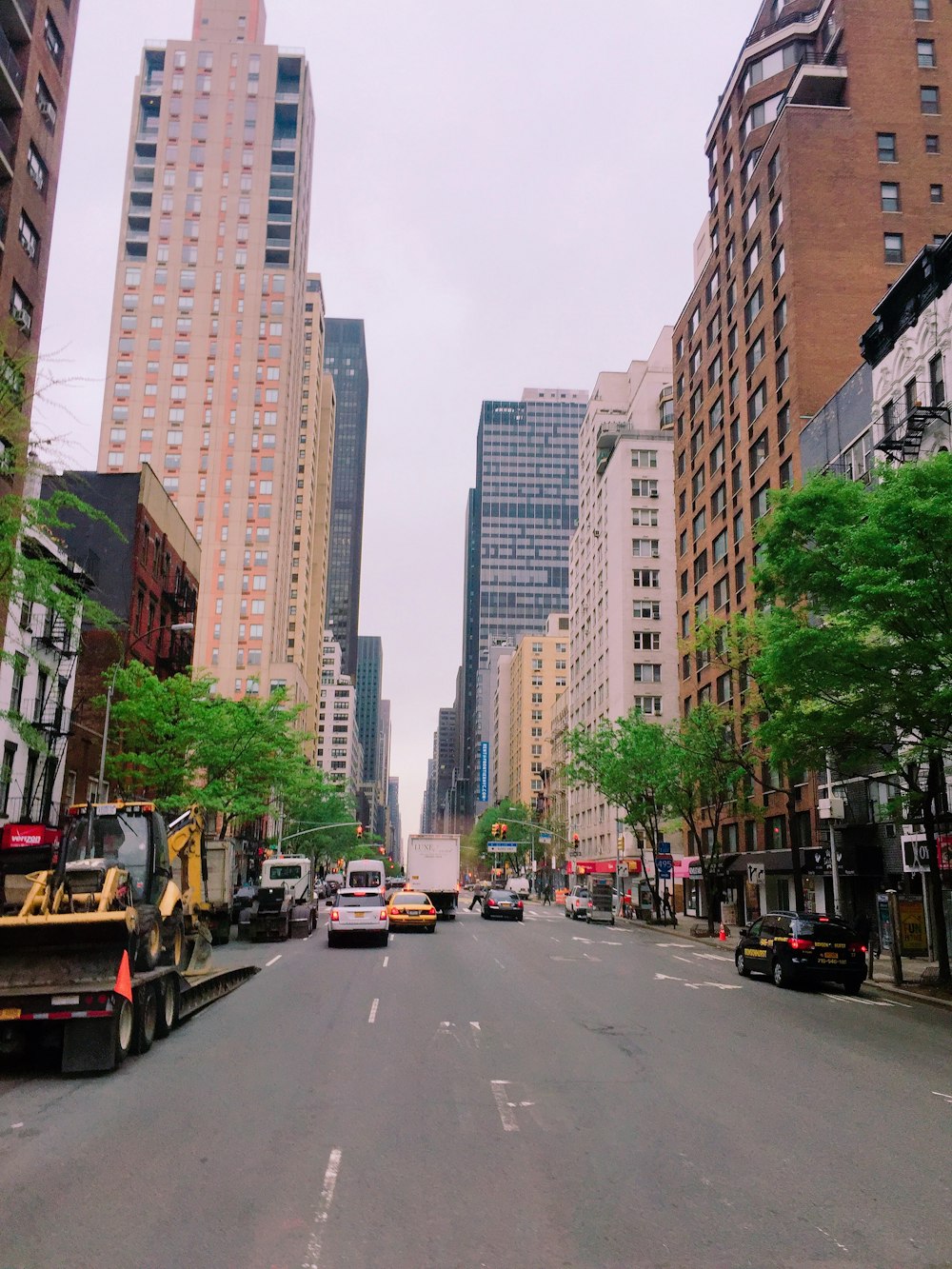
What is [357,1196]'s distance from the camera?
719 cm

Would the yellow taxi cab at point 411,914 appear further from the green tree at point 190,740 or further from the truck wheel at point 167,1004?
the truck wheel at point 167,1004

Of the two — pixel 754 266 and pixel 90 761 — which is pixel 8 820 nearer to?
pixel 90 761

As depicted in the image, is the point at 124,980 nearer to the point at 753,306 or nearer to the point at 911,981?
the point at 911,981

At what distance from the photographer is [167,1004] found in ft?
47.9

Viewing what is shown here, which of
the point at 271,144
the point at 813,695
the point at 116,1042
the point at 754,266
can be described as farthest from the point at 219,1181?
the point at 271,144

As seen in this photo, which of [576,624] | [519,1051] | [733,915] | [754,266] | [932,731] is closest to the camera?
[519,1051]

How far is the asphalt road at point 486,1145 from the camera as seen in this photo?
20.8ft

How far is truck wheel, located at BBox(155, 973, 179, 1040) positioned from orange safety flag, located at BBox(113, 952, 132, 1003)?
188 centimetres

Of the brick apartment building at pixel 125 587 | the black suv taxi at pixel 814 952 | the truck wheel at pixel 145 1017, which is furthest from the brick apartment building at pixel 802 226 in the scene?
the truck wheel at pixel 145 1017

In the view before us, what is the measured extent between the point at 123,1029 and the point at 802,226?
48116 millimetres

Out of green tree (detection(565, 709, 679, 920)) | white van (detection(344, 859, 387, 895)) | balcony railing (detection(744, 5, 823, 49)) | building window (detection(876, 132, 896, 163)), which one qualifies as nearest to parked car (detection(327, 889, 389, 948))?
green tree (detection(565, 709, 679, 920))

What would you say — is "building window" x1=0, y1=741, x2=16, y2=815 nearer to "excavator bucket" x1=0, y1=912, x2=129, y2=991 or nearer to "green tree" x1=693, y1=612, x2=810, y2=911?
"excavator bucket" x1=0, y1=912, x2=129, y2=991

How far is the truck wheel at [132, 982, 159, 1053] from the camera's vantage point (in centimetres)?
1298

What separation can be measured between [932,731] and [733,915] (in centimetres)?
3207
